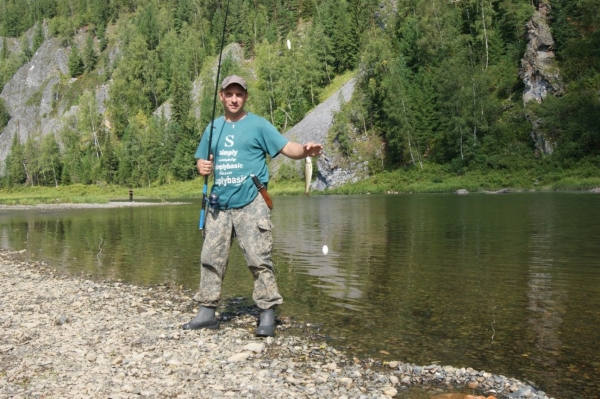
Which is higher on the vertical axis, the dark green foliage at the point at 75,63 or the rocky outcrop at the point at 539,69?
the dark green foliage at the point at 75,63

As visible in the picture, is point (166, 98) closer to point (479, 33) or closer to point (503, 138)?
point (479, 33)

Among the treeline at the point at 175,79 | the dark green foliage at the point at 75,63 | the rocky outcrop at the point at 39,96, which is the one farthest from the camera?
the dark green foliage at the point at 75,63

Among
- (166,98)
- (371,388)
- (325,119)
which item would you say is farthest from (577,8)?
(166,98)

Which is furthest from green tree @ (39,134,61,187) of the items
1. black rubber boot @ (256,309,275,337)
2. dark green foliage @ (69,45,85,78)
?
black rubber boot @ (256,309,275,337)

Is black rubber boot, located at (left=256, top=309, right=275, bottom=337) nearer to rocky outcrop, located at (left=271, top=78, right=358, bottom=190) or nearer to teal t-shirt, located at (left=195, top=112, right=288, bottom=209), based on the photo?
teal t-shirt, located at (left=195, top=112, right=288, bottom=209)

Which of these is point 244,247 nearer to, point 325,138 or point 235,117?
point 235,117

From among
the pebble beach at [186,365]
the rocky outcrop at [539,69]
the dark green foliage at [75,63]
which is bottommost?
the pebble beach at [186,365]

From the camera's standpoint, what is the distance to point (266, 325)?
711cm

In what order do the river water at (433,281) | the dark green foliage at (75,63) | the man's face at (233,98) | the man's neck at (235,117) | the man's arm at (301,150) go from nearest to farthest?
the river water at (433,281)
the man's arm at (301,150)
the man's face at (233,98)
the man's neck at (235,117)
the dark green foliage at (75,63)

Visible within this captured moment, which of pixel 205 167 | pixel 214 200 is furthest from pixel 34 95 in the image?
pixel 214 200

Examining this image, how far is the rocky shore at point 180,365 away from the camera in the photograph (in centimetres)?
513

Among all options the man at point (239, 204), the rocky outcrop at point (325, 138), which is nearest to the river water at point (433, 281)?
the man at point (239, 204)

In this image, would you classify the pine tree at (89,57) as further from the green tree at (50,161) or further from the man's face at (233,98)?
the man's face at (233,98)

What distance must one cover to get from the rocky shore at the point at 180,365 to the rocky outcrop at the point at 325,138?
69.0 m
